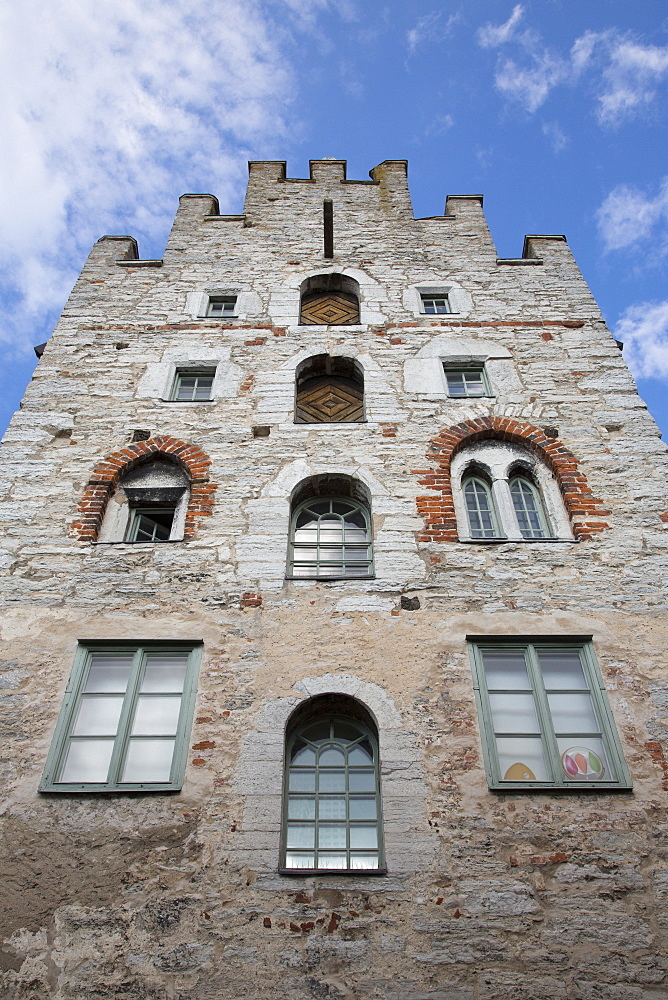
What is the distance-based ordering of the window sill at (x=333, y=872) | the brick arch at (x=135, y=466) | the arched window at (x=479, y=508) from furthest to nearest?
the arched window at (x=479, y=508) → the brick arch at (x=135, y=466) → the window sill at (x=333, y=872)

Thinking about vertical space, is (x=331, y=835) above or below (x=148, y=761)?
below

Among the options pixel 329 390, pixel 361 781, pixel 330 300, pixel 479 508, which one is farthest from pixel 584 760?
pixel 330 300

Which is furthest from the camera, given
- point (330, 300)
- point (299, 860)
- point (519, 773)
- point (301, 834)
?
point (330, 300)

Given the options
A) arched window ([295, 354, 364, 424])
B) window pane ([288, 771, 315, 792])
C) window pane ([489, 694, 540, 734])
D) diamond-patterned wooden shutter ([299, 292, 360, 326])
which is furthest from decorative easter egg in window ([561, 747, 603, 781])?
diamond-patterned wooden shutter ([299, 292, 360, 326])

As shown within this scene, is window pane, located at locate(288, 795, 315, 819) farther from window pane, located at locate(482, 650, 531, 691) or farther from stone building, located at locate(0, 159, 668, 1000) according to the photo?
window pane, located at locate(482, 650, 531, 691)

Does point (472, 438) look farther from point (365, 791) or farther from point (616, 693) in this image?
point (365, 791)

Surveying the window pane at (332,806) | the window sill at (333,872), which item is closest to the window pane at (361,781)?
the window pane at (332,806)

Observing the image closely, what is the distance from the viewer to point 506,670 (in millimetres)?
7664

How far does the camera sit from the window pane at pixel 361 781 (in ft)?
23.1

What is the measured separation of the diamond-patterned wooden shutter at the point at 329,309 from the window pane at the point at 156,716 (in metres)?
6.50

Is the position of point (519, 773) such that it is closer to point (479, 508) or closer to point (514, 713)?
point (514, 713)

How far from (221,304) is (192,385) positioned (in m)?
2.08

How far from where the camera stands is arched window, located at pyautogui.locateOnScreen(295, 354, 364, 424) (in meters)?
11.0

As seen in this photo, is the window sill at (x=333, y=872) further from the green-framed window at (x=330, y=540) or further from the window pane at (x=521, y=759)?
the green-framed window at (x=330, y=540)
